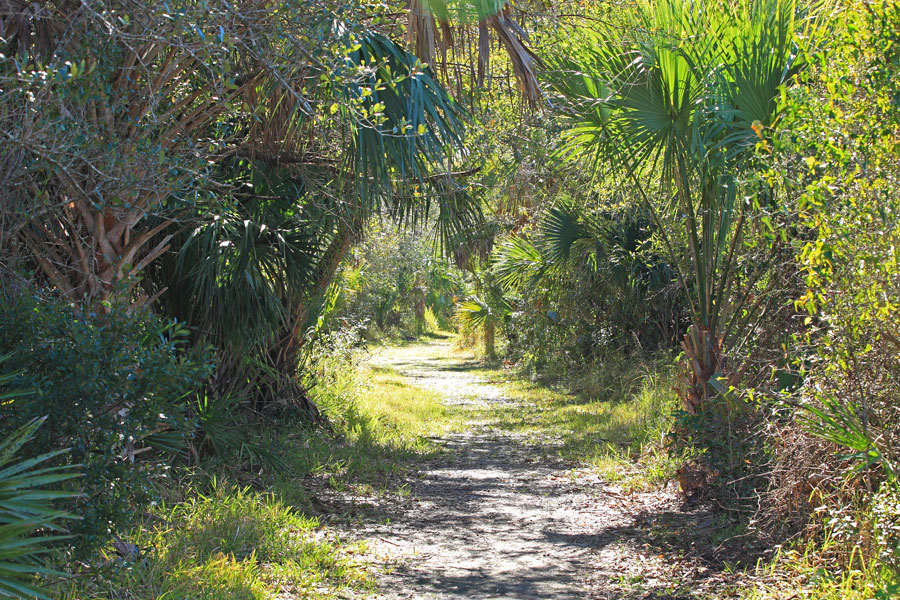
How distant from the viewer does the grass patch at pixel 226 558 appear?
381 centimetres

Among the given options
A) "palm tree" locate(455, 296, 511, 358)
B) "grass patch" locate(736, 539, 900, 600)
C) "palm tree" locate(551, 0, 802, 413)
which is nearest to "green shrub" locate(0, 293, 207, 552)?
"grass patch" locate(736, 539, 900, 600)

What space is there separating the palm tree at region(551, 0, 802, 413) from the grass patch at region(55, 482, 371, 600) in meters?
3.09

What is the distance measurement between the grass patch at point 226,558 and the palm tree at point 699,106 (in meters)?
3.09

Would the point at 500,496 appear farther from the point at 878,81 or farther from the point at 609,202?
the point at 609,202

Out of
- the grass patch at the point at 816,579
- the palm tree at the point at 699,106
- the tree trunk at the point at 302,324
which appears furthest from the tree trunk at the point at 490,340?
the grass patch at the point at 816,579

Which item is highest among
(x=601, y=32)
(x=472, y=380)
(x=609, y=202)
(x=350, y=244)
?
(x=601, y=32)

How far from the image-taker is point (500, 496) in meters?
6.95

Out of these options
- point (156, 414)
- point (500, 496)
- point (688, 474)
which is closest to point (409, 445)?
point (500, 496)

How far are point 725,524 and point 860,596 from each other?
1.76 m

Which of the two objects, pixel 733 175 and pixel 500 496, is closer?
pixel 733 175

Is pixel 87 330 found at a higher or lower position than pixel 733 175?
lower

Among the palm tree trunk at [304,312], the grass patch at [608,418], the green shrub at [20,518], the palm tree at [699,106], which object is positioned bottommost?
the grass patch at [608,418]

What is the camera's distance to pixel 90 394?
3.25 metres

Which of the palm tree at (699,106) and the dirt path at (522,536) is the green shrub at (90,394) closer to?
the dirt path at (522,536)
